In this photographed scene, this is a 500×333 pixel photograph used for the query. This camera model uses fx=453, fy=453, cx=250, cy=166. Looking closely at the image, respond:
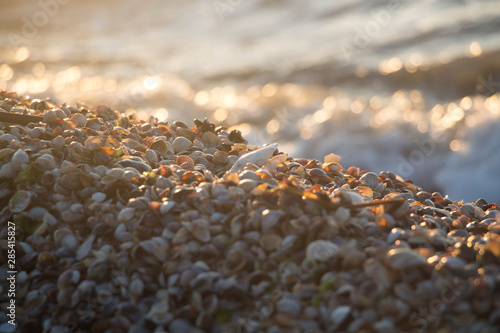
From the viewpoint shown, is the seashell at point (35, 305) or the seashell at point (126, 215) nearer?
the seashell at point (35, 305)

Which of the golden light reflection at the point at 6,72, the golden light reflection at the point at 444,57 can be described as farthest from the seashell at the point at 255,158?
the golden light reflection at the point at 6,72

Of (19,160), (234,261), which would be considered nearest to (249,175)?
(234,261)

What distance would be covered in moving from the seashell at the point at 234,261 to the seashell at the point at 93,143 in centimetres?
105

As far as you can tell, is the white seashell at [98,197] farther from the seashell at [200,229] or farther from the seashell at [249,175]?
the seashell at [249,175]

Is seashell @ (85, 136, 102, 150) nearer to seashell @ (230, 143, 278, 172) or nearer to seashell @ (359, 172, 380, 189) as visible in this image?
seashell @ (230, 143, 278, 172)

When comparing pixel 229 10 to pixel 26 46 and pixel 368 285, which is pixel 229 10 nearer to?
pixel 26 46

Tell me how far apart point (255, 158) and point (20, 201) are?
119 centimetres

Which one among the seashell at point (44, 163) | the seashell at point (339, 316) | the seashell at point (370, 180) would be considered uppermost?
the seashell at point (370, 180)

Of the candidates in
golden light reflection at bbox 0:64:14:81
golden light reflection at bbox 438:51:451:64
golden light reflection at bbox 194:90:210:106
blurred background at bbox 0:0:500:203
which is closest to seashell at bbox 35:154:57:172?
blurred background at bbox 0:0:500:203

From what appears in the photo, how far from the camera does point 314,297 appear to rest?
1.63m

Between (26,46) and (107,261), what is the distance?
39.3 ft

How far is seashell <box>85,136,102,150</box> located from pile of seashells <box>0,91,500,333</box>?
11mm

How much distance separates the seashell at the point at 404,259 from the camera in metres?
1.60

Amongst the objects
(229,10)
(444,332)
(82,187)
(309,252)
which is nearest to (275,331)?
(309,252)
